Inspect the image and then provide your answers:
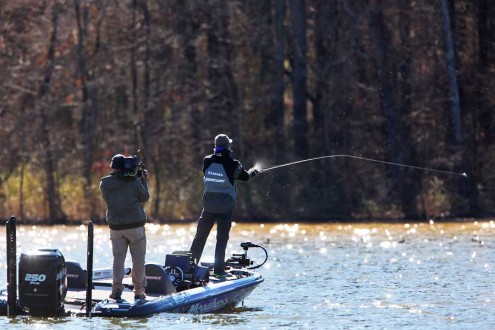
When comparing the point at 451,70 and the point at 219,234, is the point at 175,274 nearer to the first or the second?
the point at 219,234

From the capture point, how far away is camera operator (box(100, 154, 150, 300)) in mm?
16438

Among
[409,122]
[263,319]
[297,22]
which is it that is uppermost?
[297,22]

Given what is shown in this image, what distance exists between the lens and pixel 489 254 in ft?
85.7

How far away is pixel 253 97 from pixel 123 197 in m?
24.9

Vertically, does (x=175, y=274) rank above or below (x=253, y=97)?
below

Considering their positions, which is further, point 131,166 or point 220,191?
point 220,191

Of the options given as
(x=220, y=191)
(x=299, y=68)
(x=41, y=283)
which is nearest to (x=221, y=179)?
(x=220, y=191)

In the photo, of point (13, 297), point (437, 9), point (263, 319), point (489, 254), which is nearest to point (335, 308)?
point (263, 319)

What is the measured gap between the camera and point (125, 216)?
16500mm

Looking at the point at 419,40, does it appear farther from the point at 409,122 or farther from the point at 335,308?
the point at 335,308

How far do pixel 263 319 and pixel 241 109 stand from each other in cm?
2338

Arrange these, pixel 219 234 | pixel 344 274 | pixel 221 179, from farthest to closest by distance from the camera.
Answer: pixel 344 274, pixel 219 234, pixel 221 179

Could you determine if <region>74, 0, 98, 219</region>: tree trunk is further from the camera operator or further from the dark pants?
the camera operator

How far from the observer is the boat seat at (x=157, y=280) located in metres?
17.3
